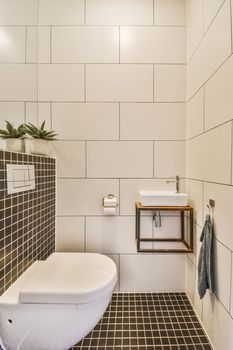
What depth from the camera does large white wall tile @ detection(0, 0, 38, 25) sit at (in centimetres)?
137

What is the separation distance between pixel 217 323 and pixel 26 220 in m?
1.17

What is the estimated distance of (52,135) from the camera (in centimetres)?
150

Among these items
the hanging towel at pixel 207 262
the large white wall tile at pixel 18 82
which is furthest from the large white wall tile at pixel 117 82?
the hanging towel at pixel 207 262

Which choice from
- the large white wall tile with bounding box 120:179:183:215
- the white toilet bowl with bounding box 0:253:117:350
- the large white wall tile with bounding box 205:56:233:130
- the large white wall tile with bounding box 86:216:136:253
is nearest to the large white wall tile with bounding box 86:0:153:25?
the large white wall tile with bounding box 205:56:233:130

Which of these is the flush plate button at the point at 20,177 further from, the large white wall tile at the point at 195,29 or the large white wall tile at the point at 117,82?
the large white wall tile at the point at 195,29

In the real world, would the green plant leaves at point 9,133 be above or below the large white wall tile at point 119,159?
above

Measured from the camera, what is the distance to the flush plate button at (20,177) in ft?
3.36

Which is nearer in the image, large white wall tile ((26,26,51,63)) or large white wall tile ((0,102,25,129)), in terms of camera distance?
large white wall tile ((0,102,25,129))

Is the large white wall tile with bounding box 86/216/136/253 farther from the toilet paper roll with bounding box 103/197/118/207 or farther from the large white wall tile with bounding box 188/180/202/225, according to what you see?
the large white wall tile with bounding box 188/180/202/225

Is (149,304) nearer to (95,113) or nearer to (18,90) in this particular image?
(95,113)

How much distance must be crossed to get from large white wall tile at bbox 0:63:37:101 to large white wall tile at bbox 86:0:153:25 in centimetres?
61

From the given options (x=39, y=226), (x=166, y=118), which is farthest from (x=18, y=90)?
(x=166, y=118)

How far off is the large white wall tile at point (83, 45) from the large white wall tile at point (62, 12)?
0.18 ft

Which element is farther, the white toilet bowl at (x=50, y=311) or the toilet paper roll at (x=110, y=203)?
the toilet paper roll at (x=110, y=203)
